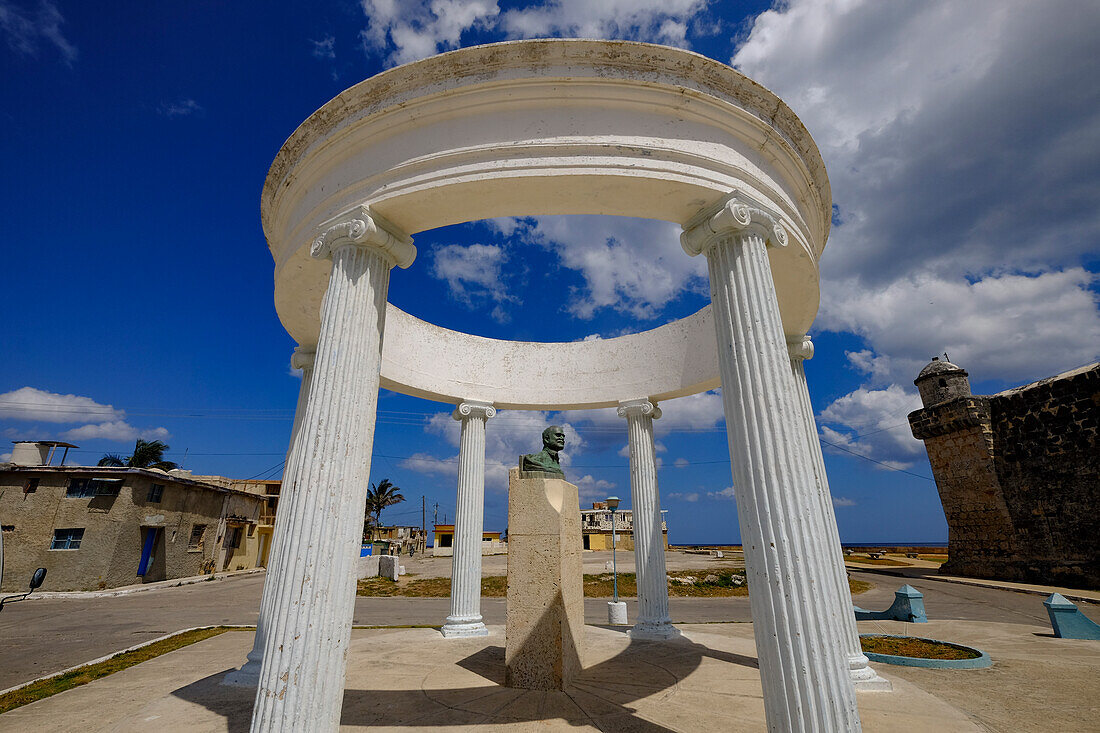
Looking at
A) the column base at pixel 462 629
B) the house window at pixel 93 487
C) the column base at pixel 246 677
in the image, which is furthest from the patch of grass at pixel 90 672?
the house window at pixel 93 487

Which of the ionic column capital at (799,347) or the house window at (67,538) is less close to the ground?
→ the ionic column capital at (799,347)

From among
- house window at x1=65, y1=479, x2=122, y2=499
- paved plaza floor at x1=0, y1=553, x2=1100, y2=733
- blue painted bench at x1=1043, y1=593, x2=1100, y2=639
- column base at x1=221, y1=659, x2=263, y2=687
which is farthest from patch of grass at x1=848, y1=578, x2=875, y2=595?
house window at x1=65, y1=479, x2=122, y2=499

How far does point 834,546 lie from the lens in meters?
8.71

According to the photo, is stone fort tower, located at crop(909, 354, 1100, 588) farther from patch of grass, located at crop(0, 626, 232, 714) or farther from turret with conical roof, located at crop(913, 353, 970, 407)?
patch of grass, located at crop(0, 626, 232, 714)

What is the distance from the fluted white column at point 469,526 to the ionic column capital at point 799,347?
343 inches

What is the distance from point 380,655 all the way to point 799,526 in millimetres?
9797

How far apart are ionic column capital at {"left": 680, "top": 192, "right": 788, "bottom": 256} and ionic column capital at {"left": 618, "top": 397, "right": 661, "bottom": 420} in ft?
25.9

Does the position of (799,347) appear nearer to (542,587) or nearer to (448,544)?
(542,587)

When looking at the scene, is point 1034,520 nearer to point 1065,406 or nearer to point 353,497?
point 1065,406

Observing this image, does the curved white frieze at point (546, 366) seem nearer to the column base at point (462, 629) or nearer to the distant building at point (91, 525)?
the column base at point (462, 629)

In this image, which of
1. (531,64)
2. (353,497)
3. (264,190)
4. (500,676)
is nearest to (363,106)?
(531,64)

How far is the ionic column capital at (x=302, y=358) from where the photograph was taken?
10.1 meters

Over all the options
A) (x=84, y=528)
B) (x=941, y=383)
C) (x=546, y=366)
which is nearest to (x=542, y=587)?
(x=546, y=366)

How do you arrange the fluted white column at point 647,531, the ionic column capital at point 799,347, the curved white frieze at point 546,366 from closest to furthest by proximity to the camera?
the ionic column capital at point 799,347, the fluted white column at point 647,531, the curved white frieze at point 546,366
